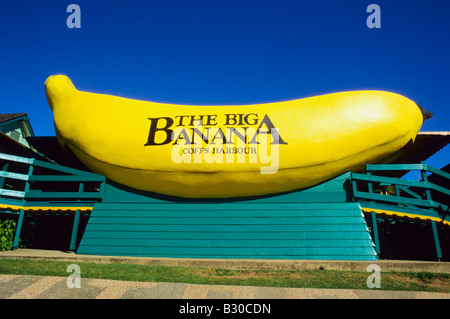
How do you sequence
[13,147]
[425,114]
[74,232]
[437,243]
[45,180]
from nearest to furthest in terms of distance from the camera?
[437,243] < [74,232] < [425,114] < [45,180] < [13,147]

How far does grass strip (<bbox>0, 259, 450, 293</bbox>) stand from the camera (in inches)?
192

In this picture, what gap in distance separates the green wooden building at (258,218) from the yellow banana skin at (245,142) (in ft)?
1.31

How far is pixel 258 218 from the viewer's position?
25.8 ft

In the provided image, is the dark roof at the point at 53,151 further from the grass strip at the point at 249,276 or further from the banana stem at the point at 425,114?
the banana stem at the point at 425,114

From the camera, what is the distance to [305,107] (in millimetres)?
8227

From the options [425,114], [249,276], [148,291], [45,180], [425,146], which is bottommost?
[148,291]

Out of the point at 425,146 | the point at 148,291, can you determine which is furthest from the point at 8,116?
the point at 425,146

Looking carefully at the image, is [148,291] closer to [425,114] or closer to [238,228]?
[238,228]

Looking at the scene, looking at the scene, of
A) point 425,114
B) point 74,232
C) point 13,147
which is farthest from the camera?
point 13,147

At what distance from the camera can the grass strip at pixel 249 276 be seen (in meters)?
4.88

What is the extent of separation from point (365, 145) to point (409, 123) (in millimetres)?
1448

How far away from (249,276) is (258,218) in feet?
7.64

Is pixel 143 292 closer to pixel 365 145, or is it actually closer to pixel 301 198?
pixel 301 198
